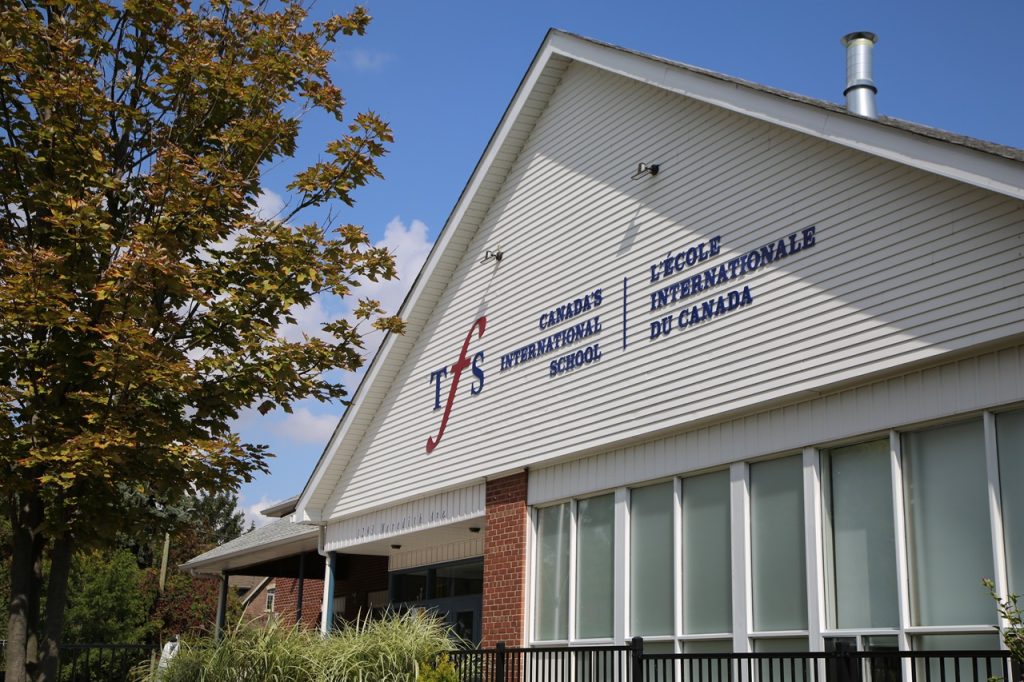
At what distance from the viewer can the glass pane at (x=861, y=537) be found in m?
9.99

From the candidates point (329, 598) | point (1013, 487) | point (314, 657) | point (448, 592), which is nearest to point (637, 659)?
point (1013, 487)

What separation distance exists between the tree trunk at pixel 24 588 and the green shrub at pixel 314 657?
7.98 feet

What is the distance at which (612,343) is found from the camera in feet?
45.5

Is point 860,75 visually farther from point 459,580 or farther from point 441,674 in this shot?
point 459,580

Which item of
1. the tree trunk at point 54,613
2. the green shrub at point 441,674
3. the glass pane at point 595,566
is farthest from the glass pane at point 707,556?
the tree trunk at point 54,613

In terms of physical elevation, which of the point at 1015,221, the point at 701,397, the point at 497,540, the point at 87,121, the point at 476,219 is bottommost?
the point at 497,540

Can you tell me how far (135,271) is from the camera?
1069 cm

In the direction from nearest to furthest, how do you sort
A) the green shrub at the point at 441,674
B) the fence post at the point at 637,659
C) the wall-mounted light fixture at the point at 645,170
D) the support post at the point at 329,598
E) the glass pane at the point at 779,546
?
the fence post at the point at 637,659 → the glass pane at the point at 779,546 → the green shrub at the point at 441,674 → the wall-mounted light fixture at the point at 645,170 → the support post at the point at 329,598

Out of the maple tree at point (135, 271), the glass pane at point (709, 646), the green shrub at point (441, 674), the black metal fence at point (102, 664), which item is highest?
the maple tree at point (135, 271)

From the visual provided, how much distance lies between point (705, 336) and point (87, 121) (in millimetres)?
7367

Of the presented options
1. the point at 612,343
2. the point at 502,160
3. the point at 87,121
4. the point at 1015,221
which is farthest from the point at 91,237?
the point at 1015,221

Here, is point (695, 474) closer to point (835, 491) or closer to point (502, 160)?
point (835, 491)

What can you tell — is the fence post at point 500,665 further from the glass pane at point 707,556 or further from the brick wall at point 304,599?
the brick wall at point 304,599

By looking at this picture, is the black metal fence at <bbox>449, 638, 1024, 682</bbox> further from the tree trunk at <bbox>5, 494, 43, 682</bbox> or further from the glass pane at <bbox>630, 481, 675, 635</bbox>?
the tree trunk at <bbox>5, 494, 43, 682</bbox>
